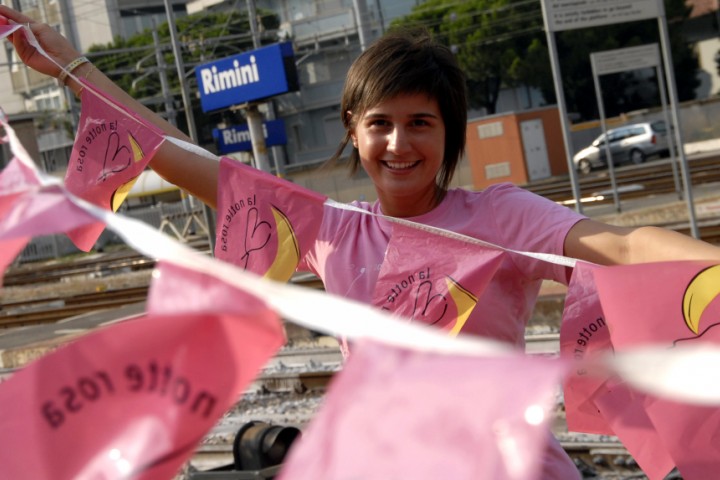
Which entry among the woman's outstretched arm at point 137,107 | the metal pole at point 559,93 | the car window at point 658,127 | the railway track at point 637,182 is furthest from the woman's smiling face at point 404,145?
the car window at point 658,127

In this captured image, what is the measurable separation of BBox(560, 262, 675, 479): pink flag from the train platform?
774 cm

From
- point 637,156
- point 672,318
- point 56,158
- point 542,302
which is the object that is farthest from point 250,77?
point 56,158

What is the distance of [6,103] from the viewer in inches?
2464

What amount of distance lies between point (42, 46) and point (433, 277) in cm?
165

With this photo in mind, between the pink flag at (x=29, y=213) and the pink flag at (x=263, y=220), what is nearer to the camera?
the pink flag at (x=29, y=213)

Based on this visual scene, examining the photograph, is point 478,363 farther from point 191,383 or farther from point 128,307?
point 128,307

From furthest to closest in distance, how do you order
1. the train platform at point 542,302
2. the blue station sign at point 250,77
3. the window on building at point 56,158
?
the window on building at point 56,158 < the blue station sign at point 250,77 < the train platform at point 542,302

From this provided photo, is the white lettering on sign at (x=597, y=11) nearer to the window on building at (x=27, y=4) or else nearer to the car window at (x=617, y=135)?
the car window at (x=617, y=135)

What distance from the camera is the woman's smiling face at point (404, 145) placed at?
2.85 meters

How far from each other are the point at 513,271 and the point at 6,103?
6416 centimetres

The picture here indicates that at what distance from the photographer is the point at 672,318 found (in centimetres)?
234

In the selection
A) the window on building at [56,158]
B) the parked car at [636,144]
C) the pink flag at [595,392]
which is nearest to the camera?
the pink flag at [595,392]

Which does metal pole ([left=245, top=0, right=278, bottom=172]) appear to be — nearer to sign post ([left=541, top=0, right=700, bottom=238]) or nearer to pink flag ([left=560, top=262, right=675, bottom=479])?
sign post ([left=541, top=0, right=700, bottom=238])

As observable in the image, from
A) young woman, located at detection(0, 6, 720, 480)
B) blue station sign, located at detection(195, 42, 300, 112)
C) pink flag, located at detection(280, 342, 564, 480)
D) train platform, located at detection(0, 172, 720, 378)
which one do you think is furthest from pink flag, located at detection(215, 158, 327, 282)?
blue station sign, located at detection(195, 42, 300, 112)
